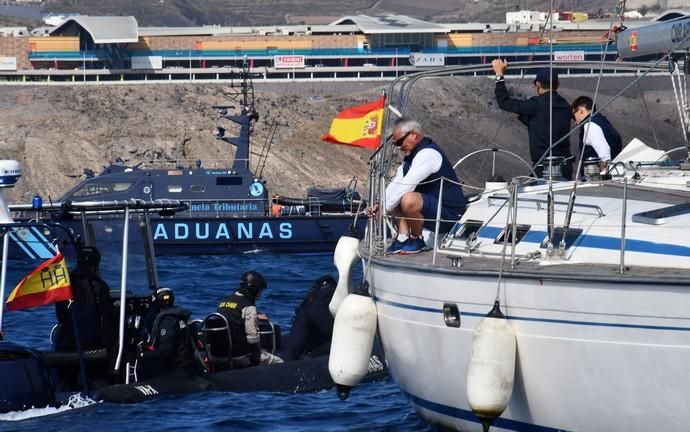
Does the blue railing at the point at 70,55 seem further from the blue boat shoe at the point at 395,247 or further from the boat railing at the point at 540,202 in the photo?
the boat railing at the point at 540,202

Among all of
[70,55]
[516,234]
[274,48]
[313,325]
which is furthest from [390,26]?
[516,234]

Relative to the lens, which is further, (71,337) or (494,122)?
(494,122)

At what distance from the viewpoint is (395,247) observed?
1074 cm

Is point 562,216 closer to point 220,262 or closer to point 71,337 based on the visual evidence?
point 71,337

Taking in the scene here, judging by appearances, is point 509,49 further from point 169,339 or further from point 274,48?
point 169,339

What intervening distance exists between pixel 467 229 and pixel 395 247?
597 mm

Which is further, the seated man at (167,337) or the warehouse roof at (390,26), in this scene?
the warehouse roof at (390,26)

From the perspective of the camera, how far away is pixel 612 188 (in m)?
10.4

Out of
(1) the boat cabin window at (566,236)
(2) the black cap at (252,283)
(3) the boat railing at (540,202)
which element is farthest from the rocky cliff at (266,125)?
(1) the boat cabin window at (566,236)

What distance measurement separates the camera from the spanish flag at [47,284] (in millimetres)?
11422

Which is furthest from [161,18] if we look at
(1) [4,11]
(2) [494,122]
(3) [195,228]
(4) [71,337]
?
(4) [71,337]

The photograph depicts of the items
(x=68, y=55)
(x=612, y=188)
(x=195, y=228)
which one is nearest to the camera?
(x=612, y=188)

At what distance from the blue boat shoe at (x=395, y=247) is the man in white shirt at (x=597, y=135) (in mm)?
1895

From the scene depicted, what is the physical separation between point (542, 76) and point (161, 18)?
155 m
